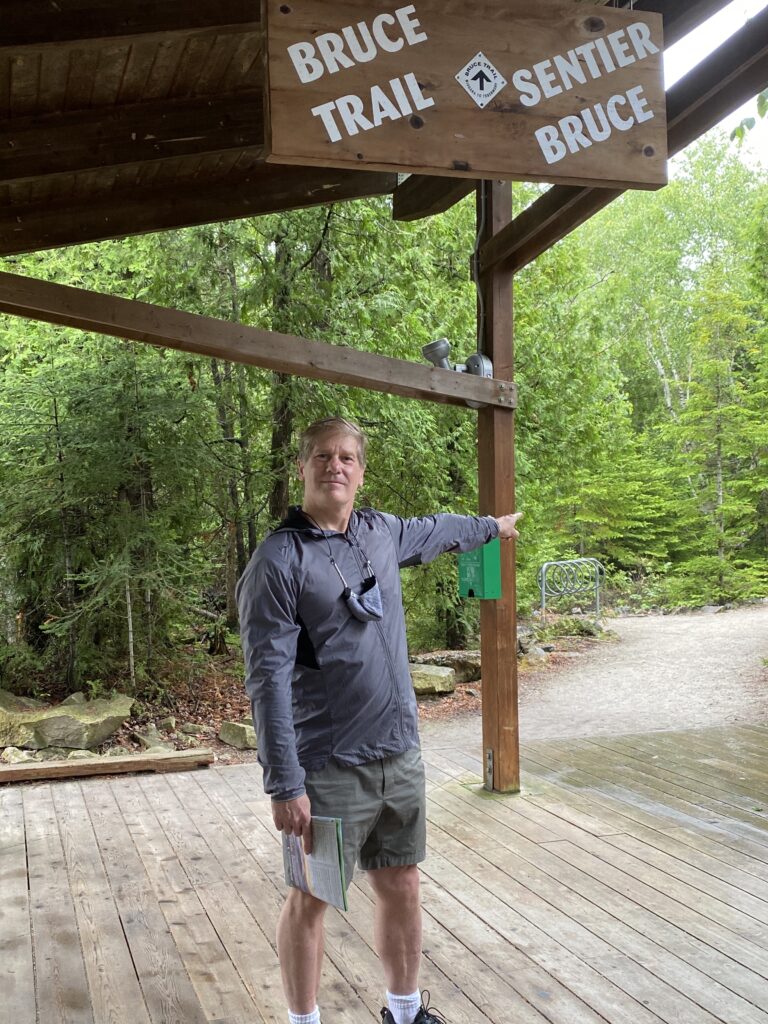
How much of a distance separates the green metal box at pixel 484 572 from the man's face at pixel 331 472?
2.12m

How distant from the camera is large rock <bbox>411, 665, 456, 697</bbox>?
859 centimetres

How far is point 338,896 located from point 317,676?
1.61 ft

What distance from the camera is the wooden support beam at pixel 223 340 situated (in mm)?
3900

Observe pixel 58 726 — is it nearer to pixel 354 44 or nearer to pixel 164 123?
pixel 164 123

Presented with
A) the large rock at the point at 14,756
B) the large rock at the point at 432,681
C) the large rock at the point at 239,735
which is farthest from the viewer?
→ the large rock at the point at 432,681

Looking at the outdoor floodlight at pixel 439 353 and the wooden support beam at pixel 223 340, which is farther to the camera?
the outdoor floodlight at pixel 439 353

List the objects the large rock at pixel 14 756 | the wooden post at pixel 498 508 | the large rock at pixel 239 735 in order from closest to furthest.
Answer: the wooden post at pixel 498 508 < the large rock at pixel 14 756 < the large rock at pixel 239 735

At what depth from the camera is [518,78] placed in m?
2.37

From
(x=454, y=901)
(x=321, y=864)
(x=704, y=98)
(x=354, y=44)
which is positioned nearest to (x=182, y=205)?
(x=704, y=98)

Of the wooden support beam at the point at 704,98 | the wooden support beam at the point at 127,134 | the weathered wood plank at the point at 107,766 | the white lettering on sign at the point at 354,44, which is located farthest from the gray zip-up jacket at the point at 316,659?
the weathered wood plank at the point at 107,766

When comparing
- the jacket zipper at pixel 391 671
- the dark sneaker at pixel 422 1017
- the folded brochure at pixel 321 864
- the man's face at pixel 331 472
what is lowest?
the dark sneaker at pixel 422 1017

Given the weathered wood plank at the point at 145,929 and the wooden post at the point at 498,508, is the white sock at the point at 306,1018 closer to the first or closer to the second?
the weathered wood plank at the point at 145,929

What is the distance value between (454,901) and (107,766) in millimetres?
2560

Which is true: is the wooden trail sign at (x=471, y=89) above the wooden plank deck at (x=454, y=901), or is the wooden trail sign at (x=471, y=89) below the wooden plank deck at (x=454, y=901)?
above
